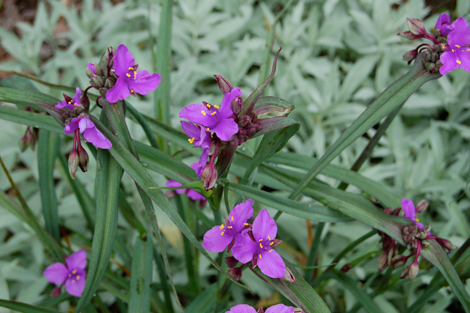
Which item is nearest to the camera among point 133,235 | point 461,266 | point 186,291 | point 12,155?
point 461,266

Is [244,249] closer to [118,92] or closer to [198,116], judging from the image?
[198,116]

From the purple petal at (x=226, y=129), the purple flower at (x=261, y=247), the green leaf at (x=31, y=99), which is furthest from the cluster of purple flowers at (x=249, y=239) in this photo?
the green leaf at (x=31, y=99)

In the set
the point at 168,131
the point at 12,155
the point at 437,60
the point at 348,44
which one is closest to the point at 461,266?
the point at 437,60

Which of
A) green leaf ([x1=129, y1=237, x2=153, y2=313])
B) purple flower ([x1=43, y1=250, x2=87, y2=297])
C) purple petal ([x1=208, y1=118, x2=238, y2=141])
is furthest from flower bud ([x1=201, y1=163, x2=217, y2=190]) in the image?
purple flower ([x1=43, y1=250, x2=87, y2=297])

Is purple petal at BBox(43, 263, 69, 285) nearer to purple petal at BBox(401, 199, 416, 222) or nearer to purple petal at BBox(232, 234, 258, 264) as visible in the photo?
purple petal at BBox(232, 234, 258, 264)

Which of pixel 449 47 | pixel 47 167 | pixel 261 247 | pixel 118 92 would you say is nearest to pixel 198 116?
→ pixel 118 92

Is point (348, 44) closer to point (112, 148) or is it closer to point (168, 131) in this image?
point (168, 131)
